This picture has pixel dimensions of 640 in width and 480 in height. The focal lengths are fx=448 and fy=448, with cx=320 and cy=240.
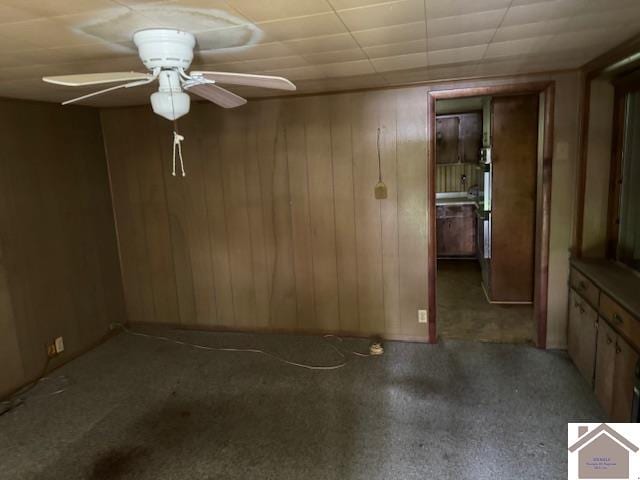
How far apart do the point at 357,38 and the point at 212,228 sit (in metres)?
2.50

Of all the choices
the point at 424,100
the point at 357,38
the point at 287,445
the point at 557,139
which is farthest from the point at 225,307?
the point at 557,139

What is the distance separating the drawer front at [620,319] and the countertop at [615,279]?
4 centimetres

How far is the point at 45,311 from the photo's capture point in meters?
3.56

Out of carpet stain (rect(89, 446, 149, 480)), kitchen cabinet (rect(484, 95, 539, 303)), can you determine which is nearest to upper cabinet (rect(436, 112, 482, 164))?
kitchen cabinet (rect(484, 95, 539, 303))

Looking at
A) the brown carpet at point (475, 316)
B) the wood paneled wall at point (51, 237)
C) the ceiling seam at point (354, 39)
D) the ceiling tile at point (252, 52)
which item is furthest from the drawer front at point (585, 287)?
the wood paneled wall at point (51, 237)

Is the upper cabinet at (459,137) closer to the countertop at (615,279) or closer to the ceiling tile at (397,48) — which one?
the countertop at (615,279)

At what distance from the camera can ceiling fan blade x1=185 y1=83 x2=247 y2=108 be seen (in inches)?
81.4

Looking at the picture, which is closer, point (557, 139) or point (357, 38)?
point (357, 38)

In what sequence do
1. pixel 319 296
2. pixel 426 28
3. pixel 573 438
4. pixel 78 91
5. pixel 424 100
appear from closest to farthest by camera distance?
pixel 426 28 < pixel 573 438 < pixel 78 91 < pixel 424 100 < pixel 319 296

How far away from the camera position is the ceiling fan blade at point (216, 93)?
6.78 ft

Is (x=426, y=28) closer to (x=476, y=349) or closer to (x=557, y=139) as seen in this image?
(x=557, y=139)

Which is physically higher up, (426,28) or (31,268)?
(426,28)

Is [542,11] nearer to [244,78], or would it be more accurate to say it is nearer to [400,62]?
[400,62]

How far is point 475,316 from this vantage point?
4398 mm
